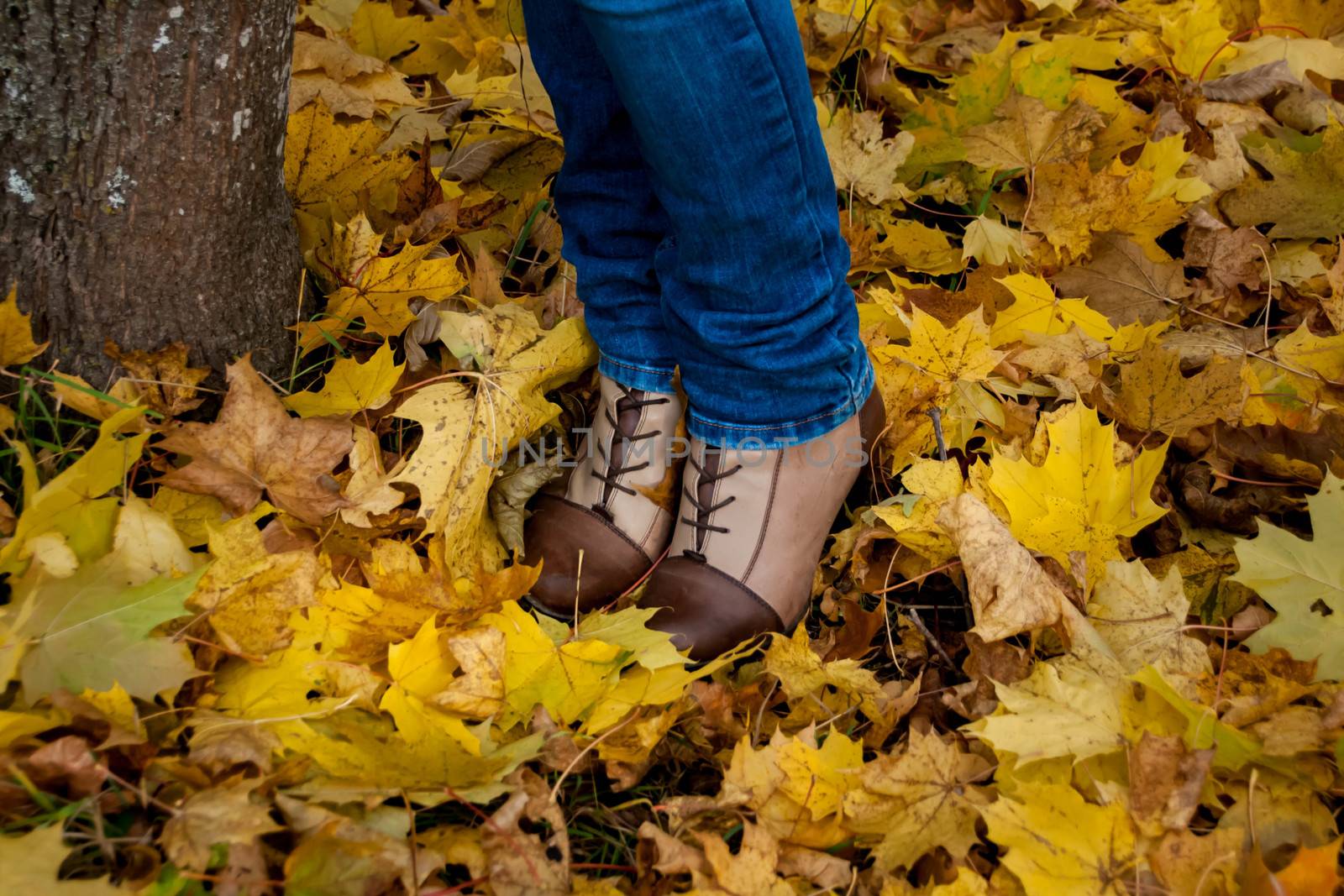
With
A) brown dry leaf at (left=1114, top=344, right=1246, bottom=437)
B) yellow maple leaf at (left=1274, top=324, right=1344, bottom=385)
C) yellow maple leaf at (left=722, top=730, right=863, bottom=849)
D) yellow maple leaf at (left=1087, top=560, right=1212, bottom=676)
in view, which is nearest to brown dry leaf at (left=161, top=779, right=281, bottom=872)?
yellow maple leaf at (left=722, top=730, right=863, bottom=849)

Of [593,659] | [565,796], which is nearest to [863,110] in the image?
[593,659]

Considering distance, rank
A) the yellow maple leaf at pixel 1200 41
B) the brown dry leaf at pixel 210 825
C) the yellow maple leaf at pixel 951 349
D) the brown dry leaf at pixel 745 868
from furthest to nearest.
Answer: the yellow maple leaf at pixel 1200 41 → the yellow maple leaf at pixel 951 349 → the brown dry leaf at pixel 745 868 → the brown dry leaf at pixel 210 825

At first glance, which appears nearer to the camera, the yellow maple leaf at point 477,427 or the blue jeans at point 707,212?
the blue jeans at point 707,212

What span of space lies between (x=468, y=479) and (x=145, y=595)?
1.19 ft

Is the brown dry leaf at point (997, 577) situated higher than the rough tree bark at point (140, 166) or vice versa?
the rough tree bark at point (140, 166)

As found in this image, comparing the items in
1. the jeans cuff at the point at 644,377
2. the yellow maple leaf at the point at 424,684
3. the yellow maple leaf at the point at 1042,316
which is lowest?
the yellow maple leaf at the point at 424,684

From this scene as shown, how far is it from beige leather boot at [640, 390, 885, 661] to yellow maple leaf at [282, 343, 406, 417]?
0.37 m

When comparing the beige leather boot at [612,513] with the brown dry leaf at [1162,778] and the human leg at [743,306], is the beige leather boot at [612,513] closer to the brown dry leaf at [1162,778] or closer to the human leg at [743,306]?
the human leg at [743,306]

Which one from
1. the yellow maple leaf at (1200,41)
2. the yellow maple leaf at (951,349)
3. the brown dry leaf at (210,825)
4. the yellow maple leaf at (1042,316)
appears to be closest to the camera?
the brown dry leaf at (210,825)

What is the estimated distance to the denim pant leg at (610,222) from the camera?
3.52 feet

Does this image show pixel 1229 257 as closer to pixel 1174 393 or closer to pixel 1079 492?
pixel 1174 393

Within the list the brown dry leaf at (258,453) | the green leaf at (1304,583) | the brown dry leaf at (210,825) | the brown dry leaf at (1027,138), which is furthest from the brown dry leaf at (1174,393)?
the brown dry leaf at (210,825)

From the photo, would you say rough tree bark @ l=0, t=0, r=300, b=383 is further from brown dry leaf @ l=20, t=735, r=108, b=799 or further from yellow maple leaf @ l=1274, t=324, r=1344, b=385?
yellow maple leaf @ l=1274, t=324, r=1344, b=385

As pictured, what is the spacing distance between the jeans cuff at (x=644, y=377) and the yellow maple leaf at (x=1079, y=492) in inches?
15.1
